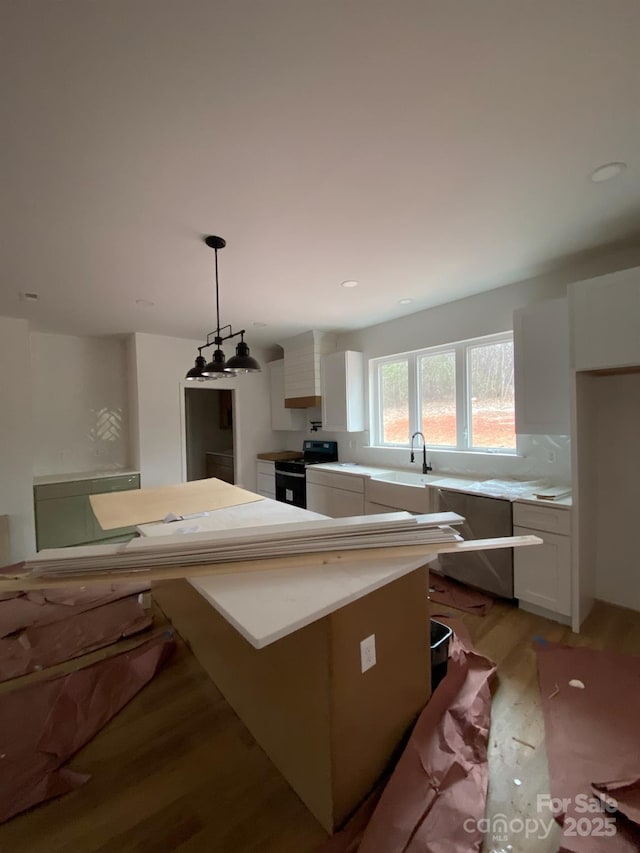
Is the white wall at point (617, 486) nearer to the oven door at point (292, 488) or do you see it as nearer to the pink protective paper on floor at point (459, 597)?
the pink protective paper on floor at point (459, 597)

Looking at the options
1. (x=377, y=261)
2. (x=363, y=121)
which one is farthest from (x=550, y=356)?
(x=363, y=121)

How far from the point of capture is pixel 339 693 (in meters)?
1.19

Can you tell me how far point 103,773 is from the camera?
144 centimetres

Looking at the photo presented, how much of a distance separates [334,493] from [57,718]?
113 inches

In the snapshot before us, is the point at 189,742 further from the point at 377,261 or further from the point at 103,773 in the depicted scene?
the point at 377,261

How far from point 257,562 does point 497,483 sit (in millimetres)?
2420

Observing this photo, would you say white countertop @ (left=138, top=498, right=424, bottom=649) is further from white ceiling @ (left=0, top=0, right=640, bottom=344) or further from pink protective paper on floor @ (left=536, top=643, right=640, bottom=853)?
white ceiling @ (left=0, top=0, right=640, bottom=344)

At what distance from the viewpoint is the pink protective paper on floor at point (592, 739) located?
1.22 metres

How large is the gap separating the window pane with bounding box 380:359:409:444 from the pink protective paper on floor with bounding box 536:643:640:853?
96.5 inches

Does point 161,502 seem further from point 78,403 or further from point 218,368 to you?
point 78,403

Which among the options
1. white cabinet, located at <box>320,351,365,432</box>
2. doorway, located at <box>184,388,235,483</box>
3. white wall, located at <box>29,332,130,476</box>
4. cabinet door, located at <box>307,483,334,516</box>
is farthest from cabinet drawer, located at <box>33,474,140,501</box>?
white cabinet, located at <box>320,351,365,432</box>

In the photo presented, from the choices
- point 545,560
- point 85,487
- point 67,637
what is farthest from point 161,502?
point 545,560

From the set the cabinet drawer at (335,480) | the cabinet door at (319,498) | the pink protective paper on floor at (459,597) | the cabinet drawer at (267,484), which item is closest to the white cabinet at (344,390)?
the cabinet drawer at (335,480)

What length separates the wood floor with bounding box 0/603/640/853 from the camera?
120 centimetres
